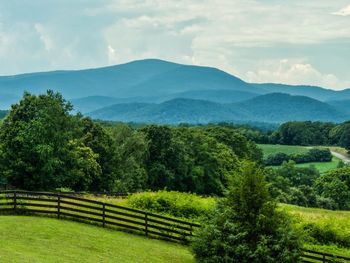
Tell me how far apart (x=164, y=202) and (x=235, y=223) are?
14.4m

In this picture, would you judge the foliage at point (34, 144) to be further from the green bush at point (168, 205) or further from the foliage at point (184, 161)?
the foliage at point (184, 161)

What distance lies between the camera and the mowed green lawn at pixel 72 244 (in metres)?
21.6

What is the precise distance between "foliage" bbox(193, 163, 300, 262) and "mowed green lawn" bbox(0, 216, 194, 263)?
7.04 ft

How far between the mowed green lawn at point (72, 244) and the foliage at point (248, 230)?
2145 mm

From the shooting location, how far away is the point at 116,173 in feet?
244

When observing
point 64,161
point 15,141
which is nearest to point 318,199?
point 64,161

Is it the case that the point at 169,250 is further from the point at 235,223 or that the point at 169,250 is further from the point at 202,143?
the point at 202,143

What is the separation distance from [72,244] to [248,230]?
27.3 ft

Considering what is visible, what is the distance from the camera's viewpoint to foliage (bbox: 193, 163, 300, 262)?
23.5m

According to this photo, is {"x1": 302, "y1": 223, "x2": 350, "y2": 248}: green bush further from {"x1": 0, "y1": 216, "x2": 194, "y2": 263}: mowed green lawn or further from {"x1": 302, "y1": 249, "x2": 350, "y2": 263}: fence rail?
{"x1": 0, "y1": 216, "x2": 194, "y2": 263}: mowed green lawn

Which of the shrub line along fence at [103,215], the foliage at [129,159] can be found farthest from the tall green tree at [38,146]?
the shrub line along fence at [103,215]

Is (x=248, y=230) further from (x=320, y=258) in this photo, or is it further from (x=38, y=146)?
(x=38, y=146)

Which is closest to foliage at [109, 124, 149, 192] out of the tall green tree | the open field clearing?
the tall green tree

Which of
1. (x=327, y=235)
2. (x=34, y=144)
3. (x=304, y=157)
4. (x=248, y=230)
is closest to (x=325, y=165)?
(x=304, y=157)
